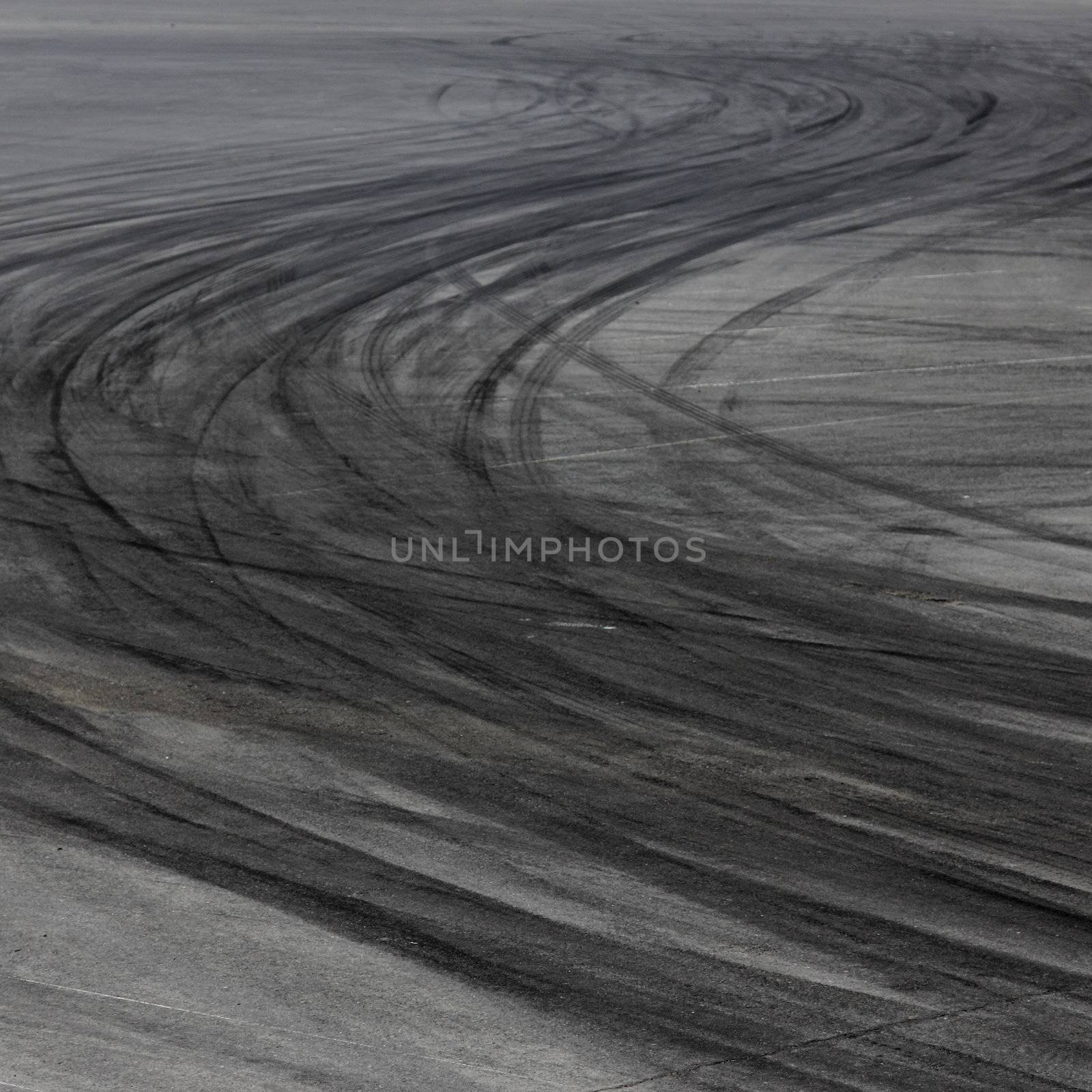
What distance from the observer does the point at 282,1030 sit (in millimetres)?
5305

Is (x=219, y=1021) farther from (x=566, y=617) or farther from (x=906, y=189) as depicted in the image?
(x=906, y=189)

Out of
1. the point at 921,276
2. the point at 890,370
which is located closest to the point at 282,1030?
the point at 890,370

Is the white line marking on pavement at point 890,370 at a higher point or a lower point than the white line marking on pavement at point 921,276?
lower

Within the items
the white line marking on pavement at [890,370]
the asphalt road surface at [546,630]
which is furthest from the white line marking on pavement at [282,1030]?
the white line marking on pavement at [890,370]


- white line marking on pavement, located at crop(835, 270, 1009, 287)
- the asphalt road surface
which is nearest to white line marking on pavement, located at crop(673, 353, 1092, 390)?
the asphalt road surface

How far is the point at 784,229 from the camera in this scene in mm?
15961

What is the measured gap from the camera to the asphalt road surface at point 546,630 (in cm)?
546

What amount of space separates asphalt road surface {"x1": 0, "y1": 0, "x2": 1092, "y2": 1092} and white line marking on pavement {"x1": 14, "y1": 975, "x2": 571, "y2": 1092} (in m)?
0.02

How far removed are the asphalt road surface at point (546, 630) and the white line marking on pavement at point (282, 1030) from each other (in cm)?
2

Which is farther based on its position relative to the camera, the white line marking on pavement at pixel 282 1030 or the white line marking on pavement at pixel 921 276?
the white line marking on pavement at pixel 921 276

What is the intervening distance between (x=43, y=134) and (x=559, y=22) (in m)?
15.2

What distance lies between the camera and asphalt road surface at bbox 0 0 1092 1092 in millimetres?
5465

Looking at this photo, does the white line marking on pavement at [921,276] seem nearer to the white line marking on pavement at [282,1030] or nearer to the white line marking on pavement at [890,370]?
the white line marking on pavement at [890,370]

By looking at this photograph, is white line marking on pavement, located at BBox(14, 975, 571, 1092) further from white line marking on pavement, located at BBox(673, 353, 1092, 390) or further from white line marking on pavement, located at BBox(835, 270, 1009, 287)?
white line marking on pavement, located at BBox(835, 270, 1009, 287)
